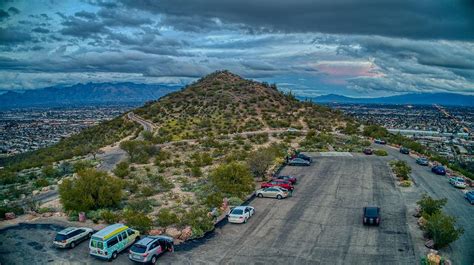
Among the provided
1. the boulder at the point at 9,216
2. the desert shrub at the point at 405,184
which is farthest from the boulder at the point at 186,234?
the desert shrub at the point at 405,184

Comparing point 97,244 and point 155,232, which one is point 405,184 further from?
point 97,244

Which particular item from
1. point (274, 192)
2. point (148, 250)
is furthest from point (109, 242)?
point (274, 192)

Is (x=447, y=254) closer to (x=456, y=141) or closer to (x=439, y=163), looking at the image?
(x=439, y=163)

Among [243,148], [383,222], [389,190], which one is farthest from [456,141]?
[383,222]

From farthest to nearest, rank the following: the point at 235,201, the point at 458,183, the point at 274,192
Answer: the point at 458,183 < the point at 274,192 < the point at 235,201

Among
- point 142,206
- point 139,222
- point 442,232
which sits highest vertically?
point 442,232

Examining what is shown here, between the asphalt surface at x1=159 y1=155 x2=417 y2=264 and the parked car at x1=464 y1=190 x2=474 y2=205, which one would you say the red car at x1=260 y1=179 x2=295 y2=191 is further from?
the parked car at x1=464 y1=190 x2=474 y2=205
